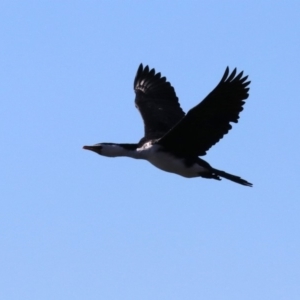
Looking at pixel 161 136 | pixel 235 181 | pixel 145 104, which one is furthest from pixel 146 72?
pixel 235 181

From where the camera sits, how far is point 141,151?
1930 cm

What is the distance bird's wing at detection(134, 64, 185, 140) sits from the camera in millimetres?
21344

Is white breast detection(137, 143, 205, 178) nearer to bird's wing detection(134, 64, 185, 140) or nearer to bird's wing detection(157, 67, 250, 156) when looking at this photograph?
bird's wing detection(157, 67, 250, 156)

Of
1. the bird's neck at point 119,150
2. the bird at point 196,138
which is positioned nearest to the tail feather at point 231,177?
the bird at point 196,138

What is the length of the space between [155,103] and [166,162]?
365 cm

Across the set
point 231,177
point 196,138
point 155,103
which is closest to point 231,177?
point 231,177

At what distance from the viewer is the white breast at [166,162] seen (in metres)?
19.1

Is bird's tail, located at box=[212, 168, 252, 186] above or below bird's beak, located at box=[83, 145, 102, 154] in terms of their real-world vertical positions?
below

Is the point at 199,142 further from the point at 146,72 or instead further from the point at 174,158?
the point at 146,72

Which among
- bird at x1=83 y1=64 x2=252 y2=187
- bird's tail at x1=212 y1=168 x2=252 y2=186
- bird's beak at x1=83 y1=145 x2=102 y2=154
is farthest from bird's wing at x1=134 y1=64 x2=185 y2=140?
bird's tail at x1=212 y1=168 x2=252 y2=186

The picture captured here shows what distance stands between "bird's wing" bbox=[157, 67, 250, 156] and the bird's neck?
0.56 m

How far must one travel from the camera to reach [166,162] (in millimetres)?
19125

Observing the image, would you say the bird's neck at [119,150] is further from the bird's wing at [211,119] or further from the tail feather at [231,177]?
the tail feather at [231,177]

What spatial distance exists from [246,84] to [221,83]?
44 cm
